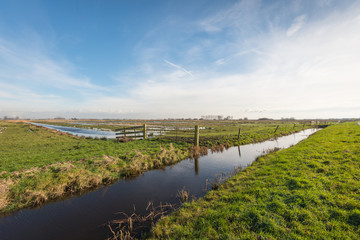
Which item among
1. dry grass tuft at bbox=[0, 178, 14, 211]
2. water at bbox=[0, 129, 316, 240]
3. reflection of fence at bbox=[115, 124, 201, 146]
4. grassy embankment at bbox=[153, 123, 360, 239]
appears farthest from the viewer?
reflection of fence at bbox=[115, 124, 201, 146]

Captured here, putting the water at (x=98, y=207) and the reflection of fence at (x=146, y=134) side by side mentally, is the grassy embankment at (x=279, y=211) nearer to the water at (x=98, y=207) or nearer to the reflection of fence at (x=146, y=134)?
the water at (x=98, y=207)

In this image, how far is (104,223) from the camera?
20.5 feet

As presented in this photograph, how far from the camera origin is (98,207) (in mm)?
7426

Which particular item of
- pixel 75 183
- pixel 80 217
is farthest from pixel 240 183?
pixel 75 183

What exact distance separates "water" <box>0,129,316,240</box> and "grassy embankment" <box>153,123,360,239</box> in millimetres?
2228

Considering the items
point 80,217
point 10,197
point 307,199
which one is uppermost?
point 307,199

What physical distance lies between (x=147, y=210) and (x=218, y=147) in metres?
Answer: 14.5

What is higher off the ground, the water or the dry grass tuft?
the dry grass tuft

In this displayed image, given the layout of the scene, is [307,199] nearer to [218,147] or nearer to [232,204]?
[232,204]

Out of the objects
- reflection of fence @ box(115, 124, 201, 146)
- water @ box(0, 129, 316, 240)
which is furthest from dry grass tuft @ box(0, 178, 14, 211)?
reflection of fence @ box(115, 124, 201, 146)

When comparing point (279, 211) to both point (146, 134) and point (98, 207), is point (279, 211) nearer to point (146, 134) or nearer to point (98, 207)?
point (98, 207)

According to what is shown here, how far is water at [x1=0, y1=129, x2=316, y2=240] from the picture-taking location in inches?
230

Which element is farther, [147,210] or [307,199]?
[147,210]

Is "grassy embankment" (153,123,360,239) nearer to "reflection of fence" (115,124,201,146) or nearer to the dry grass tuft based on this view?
the dry grass tuft
